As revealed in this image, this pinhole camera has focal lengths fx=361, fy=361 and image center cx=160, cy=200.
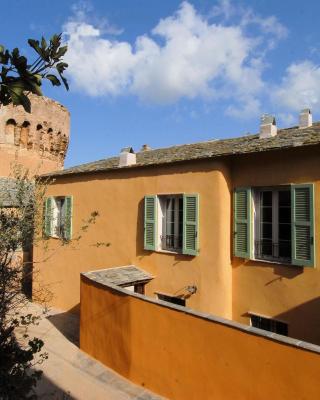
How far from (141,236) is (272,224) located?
12.7ft

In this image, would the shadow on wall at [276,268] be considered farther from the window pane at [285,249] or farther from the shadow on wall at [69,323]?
the shadow on wall at [69,323]

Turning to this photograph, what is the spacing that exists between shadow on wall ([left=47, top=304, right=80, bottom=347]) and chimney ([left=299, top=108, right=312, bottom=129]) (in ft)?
26.5

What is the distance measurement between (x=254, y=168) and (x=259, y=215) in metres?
1.06

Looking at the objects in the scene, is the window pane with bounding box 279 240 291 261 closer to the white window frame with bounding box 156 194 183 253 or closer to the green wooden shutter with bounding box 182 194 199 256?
the green wooden shutter with bounding box 182 194 199 256

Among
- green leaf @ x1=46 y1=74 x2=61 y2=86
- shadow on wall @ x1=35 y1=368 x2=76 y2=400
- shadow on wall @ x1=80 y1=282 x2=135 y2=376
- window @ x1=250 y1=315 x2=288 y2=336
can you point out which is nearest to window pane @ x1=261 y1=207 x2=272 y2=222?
window @ x1=250 y1=315 x2=288 y2=336

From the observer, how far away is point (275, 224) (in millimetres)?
7797

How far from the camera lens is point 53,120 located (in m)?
24.7

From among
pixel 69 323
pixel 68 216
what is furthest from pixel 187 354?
pixel 68 216

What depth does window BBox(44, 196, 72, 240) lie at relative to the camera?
12609 mm

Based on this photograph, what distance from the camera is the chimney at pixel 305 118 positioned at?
8.83 meters

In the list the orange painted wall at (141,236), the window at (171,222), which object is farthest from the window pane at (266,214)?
the window at (171,222)

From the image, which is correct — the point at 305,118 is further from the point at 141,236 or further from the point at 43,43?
the point at 43,43

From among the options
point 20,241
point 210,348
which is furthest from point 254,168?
point 20,241

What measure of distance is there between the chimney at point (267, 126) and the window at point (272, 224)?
61.0 inches
